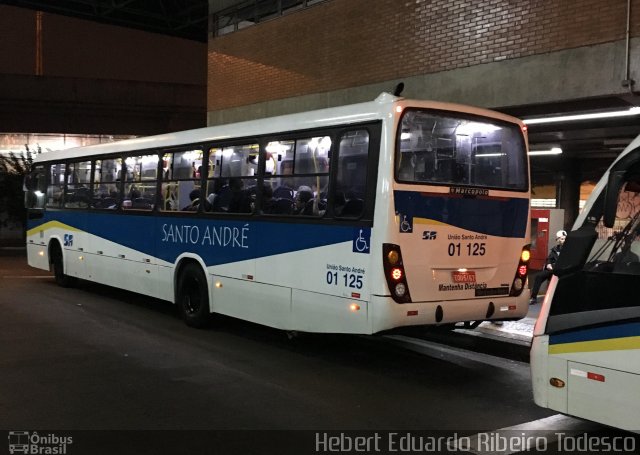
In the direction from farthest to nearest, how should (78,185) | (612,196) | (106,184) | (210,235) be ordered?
(78,185) < (106,184) < (210,235) < (612,196)

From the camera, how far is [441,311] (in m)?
6.78

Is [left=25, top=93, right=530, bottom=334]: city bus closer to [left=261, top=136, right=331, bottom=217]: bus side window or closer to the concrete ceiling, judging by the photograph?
[left=261, top=136, right=331, bottom=217]: bus side window

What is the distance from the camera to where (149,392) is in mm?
6199

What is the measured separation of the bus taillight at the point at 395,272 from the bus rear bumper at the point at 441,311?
9cm

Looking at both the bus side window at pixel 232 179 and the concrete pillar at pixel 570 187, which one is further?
the concrete pillar at pixel 570 187

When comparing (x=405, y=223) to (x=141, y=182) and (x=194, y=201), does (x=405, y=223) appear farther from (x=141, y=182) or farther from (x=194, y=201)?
(x=141, y=182)

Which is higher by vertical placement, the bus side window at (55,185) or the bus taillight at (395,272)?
the bus side window at (55,185)

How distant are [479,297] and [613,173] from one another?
112 inches

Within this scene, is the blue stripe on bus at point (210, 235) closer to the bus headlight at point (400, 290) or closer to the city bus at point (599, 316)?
the bus headlight at point (400, 290)

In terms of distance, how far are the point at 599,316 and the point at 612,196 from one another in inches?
35.0

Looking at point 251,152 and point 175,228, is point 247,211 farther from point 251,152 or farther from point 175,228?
point 175,228

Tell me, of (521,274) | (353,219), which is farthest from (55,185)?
(521,274)

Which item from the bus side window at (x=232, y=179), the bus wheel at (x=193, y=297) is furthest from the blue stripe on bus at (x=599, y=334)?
the bus wheel at (x=193, y=297)

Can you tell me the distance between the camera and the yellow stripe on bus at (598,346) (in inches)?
170
